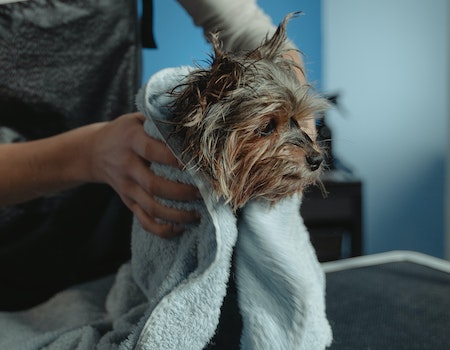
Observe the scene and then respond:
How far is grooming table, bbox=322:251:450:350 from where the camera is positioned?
0.78 meters

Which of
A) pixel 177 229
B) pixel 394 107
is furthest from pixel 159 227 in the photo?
pixel 394 107

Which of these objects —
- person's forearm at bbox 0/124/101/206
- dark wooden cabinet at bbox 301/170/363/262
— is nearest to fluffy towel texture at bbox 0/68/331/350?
person's forearm at bbox 0/124/101/206

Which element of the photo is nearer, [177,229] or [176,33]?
[177,229]

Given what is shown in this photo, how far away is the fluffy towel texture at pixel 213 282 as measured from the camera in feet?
1.83

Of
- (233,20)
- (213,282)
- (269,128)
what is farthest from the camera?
(233,20)

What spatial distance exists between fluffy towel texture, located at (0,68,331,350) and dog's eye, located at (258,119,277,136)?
0.09 meters

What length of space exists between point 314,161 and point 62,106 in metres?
0.50

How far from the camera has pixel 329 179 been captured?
190 cm

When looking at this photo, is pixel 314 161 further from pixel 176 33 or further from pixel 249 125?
pixel 176 33

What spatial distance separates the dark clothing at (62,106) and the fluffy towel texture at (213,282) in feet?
0.76

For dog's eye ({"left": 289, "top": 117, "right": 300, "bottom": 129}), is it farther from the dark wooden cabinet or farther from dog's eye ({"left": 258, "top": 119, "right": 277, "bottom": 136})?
the dark wooden cabinet

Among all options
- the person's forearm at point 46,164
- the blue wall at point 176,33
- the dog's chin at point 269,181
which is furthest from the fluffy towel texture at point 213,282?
the blue wall at point 176,33

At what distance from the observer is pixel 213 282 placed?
1.83 feet

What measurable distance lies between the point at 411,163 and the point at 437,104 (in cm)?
28
